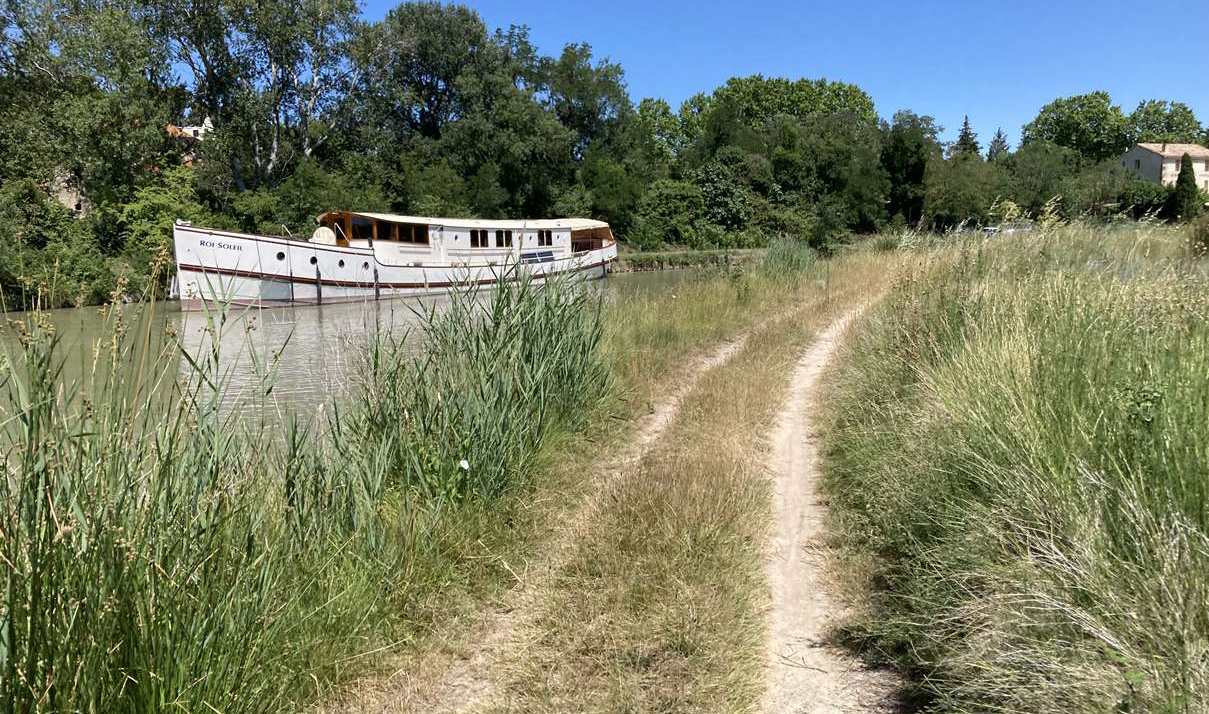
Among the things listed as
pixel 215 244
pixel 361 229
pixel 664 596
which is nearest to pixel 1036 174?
pixel 361 229

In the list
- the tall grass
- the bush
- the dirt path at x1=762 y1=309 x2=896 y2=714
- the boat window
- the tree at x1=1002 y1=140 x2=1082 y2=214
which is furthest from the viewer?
the tree at x1=1002 y1=140 x2=1082 y2=214

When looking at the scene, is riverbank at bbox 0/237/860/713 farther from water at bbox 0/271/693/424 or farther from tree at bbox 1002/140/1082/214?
tree at bbox 1002/140/1082/214

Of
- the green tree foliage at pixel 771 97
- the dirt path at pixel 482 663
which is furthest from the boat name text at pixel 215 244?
the green tree foliage at pixel 771 97

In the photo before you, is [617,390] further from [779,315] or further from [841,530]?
[779,315]

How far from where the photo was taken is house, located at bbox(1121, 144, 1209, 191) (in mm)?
73125

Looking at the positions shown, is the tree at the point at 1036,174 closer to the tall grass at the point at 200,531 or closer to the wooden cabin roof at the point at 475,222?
the wooden cabin roof at the point at 475,222

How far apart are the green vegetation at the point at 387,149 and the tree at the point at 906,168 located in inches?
5.1

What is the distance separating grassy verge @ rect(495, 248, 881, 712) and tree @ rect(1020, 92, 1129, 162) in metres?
98.0

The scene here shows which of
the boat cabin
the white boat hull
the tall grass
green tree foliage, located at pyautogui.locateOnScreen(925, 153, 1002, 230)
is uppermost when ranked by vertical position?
green tree foliage, located at pyautogui.locateOnScreen(925, 153, 1002, 230)

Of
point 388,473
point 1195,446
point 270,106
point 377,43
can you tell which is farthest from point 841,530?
point 377,43

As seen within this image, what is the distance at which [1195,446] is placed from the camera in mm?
2377

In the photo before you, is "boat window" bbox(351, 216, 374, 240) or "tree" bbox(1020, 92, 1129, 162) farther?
"tree" bbox(1020, 92, 1129, 162)

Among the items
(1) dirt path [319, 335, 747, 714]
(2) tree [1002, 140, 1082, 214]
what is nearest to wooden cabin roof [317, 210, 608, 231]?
(1) dirt path [319, 335, 747, 714]

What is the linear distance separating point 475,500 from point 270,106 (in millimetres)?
36860
